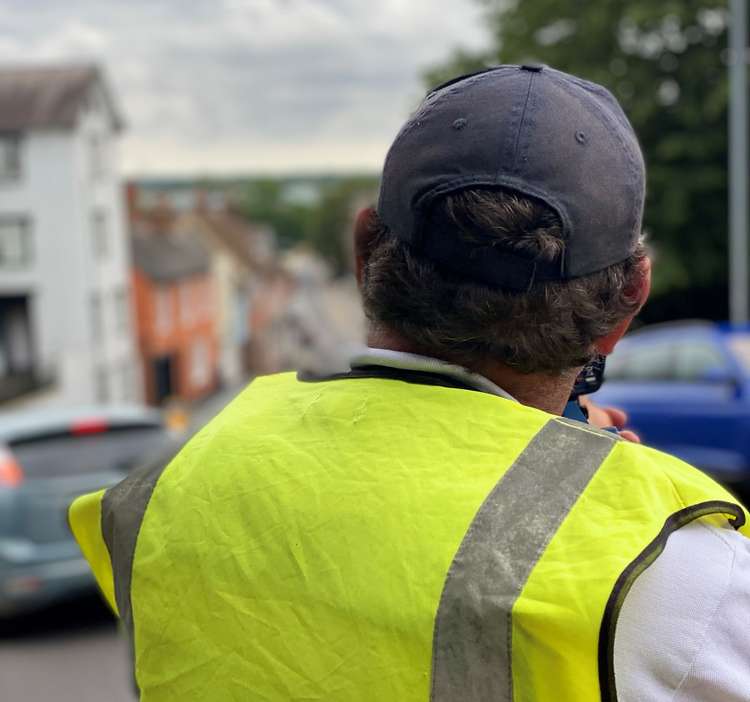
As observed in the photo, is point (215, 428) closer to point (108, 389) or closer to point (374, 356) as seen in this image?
point (374, 356)

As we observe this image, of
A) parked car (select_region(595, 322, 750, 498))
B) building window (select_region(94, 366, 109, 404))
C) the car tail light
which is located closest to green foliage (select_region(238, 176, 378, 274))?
building window (select_region(94, 366, 109, 404))

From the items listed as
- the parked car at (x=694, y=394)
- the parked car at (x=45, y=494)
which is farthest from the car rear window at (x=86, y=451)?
the parked car at (x=694, y=394)

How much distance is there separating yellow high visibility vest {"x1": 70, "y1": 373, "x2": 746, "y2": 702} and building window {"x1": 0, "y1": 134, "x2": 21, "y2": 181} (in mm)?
34271

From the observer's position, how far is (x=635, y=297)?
3.92 ft

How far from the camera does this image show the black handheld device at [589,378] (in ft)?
4.10

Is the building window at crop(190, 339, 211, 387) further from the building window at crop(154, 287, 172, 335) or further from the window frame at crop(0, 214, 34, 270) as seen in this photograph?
the window frame at crop(0, 214, 34, 270)

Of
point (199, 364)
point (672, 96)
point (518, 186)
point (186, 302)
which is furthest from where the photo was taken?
point (199, 364)

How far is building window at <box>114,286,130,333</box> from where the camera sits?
1464 inches

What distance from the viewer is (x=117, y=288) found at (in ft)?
121

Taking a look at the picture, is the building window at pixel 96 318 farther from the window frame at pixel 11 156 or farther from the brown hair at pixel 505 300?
the brown hair at pixel 505 300

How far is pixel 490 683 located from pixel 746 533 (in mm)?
288

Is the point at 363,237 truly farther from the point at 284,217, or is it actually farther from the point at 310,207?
the point at 284,217

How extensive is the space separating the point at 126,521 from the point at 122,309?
37.6 m

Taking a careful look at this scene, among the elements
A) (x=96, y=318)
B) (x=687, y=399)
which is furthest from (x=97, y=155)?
(x=687, y=399)
